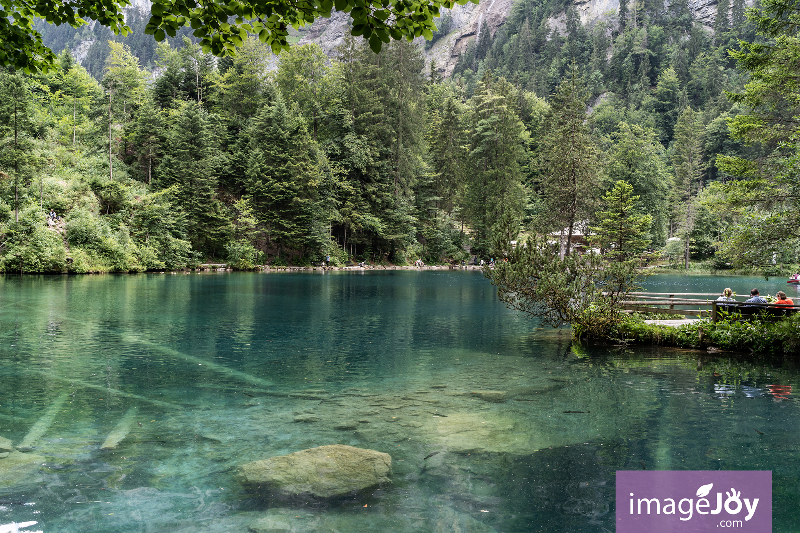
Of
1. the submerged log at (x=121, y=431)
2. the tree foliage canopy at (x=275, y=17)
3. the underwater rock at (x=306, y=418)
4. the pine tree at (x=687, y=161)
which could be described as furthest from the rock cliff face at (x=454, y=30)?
the tree foliage canopy at (x=275, y=17)

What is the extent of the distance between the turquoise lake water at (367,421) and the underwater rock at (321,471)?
0.72 ft

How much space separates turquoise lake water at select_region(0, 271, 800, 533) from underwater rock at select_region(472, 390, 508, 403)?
0.33ft

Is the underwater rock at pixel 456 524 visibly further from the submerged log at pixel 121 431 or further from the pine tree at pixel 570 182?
the pine tree at pixel 570 182

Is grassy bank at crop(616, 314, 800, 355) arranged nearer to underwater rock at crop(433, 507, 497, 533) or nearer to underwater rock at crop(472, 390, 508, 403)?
underwater rock at crop(472, 390, 508, 403)

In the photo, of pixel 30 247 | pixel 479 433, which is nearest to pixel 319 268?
pixel 30 247

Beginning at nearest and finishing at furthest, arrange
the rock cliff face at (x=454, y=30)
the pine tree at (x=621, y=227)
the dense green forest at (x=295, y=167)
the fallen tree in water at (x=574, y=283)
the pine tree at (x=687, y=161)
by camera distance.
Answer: the fallen tree in water at (x=574, y=283)
the pine tree at (x=621, y=227)
the dense green forest at (x=295, y=167)
the pine tree at (x=687, y=161)
the rock cliff face at (x=454, y=30)

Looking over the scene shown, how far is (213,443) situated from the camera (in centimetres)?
762

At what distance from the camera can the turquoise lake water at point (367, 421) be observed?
5.66 m

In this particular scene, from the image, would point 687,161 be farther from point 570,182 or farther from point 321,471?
point 321,471

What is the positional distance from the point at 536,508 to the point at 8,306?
23308 mm

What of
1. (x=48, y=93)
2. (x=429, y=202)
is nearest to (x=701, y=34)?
(x=429, y=202)

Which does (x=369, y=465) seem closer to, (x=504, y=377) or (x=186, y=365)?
(x=504, y=377)

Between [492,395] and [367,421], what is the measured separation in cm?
300

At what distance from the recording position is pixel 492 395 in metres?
10.6
